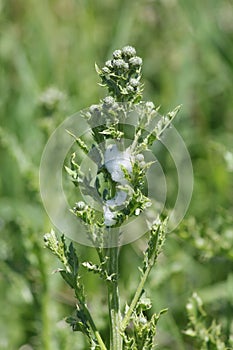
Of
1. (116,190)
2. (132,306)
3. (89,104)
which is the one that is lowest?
(132,306)

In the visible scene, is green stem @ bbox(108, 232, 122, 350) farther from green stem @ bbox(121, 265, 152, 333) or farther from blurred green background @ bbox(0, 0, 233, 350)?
blurred green background @ bbox(0, 0, 233, 350)

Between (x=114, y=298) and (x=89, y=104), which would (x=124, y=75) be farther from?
(x=89, y=104)

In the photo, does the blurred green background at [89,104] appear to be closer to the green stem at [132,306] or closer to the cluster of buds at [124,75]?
the green stem at [132,306]

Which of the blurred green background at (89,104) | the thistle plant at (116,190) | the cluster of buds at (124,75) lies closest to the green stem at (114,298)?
the thistle plant at (116,190)

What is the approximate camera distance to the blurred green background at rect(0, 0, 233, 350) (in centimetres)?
301

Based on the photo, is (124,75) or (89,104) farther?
(89,104)

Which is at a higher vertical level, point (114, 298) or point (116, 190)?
point (116, 190)

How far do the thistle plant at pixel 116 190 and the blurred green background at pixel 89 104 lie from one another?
846 mm

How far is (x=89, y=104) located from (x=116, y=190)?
8.73 ft

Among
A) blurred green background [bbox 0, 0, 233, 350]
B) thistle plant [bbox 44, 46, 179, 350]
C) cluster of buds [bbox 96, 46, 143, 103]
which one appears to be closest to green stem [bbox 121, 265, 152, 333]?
thistle plant [bbox 44, 46, 179, 350]

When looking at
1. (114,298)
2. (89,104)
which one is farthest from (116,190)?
(89,104)

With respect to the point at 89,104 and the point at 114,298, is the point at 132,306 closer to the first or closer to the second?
the point at 114,298

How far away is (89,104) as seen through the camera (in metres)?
4.36

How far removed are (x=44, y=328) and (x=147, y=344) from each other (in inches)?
47.7
